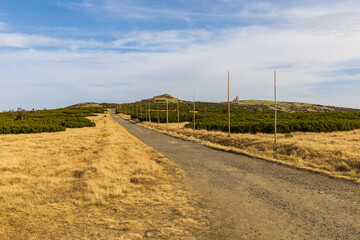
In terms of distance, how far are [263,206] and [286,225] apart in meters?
1.20

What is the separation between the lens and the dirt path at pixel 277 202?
17.9ft

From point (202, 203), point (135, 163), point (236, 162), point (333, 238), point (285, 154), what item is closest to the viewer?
point (333, 238)

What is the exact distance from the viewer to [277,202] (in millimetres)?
7211

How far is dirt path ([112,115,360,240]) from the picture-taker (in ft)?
17.9

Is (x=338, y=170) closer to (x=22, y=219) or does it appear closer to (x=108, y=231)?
(x=108, y=231)

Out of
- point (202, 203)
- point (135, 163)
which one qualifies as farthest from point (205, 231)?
point (135, 163)

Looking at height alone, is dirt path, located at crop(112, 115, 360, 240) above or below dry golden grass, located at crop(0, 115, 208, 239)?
below

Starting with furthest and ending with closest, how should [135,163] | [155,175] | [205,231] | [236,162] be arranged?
[236,162] → [135,163] → [155,175] → [205,231]

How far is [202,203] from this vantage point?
724cm

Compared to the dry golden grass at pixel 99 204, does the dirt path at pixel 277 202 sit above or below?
below

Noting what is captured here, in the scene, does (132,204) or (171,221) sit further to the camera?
(132,204)

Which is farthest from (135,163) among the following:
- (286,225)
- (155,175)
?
(286,225)

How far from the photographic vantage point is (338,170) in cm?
1097

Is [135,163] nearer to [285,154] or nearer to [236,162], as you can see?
[236,162]
